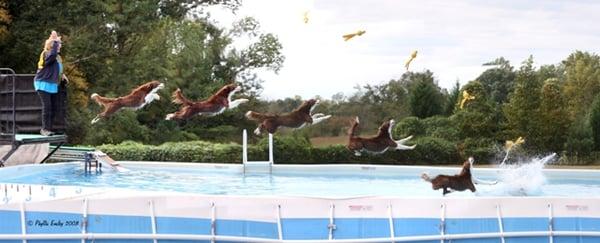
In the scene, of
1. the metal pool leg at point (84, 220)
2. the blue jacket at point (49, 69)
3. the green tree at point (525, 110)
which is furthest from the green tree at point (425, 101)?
the metal pool leg at point (84, 220)

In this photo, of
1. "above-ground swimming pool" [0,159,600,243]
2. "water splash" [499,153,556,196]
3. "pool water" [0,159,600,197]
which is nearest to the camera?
"above-ground swimming pool" [0,159,600,243]

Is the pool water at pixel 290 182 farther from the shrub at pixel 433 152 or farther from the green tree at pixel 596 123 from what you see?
the green tree at pixel 596 123

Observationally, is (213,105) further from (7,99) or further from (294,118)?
(7,99)

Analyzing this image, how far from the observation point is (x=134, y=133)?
99.0ft

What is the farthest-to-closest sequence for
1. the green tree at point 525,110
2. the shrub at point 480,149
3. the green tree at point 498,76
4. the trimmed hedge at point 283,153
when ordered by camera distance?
the green tree at point 498,76
the green tree at point 525,110
the shrub at point 480,149
the trimmed hedge at point 283,153

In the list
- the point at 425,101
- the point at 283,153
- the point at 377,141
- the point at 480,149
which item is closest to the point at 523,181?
the point at 377,141

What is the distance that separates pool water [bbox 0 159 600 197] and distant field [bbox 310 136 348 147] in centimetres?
1078

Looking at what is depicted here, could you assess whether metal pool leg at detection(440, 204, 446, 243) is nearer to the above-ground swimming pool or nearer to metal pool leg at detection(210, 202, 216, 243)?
the above-ground swimming pool

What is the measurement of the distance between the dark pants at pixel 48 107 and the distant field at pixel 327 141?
13.1 m

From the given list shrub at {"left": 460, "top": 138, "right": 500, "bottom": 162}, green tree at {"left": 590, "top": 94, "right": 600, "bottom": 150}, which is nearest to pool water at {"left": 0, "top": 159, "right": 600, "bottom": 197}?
shrub at {"left": 460, "top": 138, "right": 500, "bottom": 162}

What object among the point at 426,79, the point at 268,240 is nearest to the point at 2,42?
the point at 426,79

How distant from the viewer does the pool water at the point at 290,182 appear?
1159 cm

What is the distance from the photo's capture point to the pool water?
456 inches

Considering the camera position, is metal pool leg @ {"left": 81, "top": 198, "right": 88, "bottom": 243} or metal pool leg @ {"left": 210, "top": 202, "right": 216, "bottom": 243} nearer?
metal pool leg @ {"left": 210, "top": 202, "right": 216, "bottom": 243}
